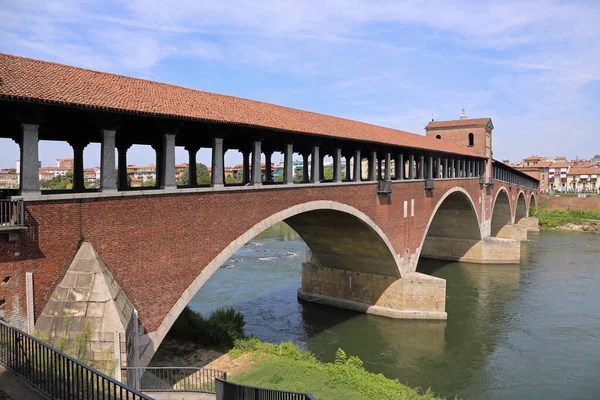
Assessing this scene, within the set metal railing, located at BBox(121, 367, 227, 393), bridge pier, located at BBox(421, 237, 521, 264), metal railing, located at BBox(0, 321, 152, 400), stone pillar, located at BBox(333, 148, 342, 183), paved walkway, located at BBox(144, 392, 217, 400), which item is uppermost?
stone pillar, located at BBox(333, 148, 342, 183)

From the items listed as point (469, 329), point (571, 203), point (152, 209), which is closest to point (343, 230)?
point (469, 329)

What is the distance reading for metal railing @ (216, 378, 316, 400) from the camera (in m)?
8.02

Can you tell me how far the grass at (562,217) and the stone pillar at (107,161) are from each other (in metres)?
67.7

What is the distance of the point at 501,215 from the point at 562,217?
1967 centimetres

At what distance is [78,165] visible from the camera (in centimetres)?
1400

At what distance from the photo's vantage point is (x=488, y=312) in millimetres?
26328

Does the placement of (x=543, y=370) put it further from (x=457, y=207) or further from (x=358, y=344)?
(x=457, y=207)

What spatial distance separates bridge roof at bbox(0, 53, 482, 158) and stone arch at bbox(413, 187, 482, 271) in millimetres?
25021

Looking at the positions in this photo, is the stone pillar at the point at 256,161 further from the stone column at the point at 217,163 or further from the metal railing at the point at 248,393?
the metal railing at the point at 248,393

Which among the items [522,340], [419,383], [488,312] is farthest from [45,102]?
[488,312]

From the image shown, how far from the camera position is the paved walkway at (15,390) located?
21.6ft

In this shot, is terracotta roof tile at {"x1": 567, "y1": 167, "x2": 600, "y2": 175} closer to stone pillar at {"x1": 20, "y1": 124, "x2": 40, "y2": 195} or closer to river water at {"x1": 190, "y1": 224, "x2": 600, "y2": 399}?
river water at {"x1": 190, "y1": 224, "x2": 600, "y2": 399}

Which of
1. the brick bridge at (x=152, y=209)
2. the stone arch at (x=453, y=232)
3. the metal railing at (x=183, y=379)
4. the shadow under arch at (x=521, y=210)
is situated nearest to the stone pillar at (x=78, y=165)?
the brick bridge at (x=152, y=209)

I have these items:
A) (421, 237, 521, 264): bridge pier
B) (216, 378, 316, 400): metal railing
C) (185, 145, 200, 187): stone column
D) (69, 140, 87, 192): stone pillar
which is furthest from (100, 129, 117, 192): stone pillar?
(421, 237, 521, 264): bridge pier
